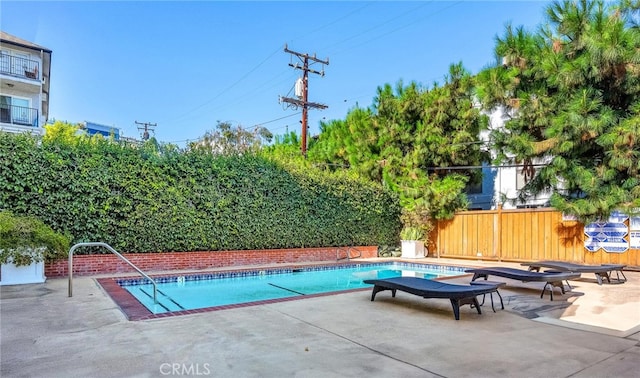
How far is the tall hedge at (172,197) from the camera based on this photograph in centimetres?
822

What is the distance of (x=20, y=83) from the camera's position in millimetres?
20500

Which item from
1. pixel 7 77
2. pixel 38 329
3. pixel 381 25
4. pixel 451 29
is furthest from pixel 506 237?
pixel 7 77

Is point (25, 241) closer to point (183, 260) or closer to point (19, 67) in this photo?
point (183, 260)

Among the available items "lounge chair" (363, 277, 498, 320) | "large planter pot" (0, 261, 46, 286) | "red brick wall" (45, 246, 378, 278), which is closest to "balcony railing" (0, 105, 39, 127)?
"red brick wall" (45, 246, 378, 278)

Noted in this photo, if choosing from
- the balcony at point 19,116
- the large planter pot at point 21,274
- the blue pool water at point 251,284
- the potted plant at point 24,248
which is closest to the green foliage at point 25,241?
the potted plant at point 24,248

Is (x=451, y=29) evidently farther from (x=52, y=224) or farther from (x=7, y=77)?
→ (x=7, y=77)

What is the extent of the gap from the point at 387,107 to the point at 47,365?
13699 mm

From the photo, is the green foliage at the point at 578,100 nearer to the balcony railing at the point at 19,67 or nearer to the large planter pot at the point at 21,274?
the large planter pot at the point at 21,274

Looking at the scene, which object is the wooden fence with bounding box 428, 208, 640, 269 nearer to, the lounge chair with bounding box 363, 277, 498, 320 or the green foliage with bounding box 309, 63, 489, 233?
the green foliage with bounding box 309, 63, 489, 233

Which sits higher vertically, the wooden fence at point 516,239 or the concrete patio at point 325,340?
the wooden fence at point 516,239

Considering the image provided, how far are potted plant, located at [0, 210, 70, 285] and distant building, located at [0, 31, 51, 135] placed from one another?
16.2 meters

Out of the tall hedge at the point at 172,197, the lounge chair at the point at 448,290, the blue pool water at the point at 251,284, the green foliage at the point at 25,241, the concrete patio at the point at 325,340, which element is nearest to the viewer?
the concrete patio at the point at 325,340

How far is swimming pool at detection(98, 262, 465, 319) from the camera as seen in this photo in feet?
22.8

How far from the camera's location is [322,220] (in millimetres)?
12836
